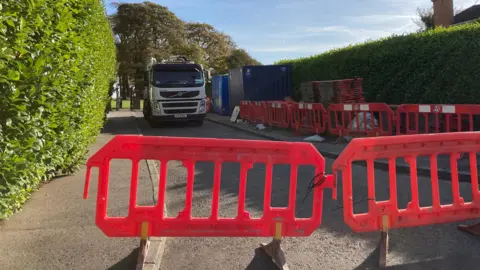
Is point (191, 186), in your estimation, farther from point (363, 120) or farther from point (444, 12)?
point (444, 12)

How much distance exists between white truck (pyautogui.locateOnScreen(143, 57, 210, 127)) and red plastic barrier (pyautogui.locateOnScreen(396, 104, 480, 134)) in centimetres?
951

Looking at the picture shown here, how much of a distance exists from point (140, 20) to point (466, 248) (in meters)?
47.0

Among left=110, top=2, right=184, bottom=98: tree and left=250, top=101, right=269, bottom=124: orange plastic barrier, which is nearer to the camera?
left=250, top=101, right=269, bottom=124: orange plastic barrier

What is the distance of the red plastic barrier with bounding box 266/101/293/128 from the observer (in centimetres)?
1476

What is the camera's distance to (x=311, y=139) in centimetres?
1270

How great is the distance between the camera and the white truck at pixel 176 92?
Answer: 17922mm

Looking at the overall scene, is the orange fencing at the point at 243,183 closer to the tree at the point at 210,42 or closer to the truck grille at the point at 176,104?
the truck grille at the point at 176,104

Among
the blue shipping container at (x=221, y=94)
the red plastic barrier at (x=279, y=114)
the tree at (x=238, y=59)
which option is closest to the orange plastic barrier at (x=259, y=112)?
the red plastic barrier at (x=279, y=114)

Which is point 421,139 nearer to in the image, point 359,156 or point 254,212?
point 359,156

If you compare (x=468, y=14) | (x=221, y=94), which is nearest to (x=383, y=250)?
(x=221, y=94)

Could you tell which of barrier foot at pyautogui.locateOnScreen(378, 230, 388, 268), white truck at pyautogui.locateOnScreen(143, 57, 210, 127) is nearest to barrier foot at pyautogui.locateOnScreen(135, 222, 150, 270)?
barrier foot at pyautogui.locateOnScreen(378, 230, 388, 268)

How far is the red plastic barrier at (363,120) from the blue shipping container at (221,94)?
13050 millimetres

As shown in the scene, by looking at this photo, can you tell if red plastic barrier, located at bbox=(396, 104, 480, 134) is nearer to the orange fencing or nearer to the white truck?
the orange fencing

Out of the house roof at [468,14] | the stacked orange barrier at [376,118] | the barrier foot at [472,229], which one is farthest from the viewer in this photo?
the house roof at [468,14]
